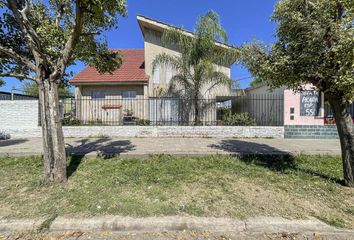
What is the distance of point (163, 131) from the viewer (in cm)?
1082

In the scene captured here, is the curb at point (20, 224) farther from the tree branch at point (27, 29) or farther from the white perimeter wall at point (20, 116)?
the white perimeter wall at point (20, 116)

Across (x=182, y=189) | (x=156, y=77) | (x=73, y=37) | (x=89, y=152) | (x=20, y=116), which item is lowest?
(x=182, y=189)

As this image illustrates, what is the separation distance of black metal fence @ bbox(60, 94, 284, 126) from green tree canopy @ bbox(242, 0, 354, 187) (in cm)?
619

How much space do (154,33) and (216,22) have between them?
19.8 feet

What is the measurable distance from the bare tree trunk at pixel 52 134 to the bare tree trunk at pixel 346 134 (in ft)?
18.3

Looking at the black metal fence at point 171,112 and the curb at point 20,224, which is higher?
the black metal fence at point 171,112

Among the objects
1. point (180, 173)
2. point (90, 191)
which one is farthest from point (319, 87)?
point (90, 191)

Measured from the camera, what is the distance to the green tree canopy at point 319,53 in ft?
13.4

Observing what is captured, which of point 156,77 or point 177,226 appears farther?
point 156,77

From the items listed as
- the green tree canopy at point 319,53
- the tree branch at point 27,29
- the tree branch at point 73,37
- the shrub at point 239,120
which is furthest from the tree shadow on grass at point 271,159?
the tree branch at point 27,29

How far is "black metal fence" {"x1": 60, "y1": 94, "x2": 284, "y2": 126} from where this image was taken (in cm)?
1109

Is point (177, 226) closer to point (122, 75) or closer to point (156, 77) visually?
point (156, 77)

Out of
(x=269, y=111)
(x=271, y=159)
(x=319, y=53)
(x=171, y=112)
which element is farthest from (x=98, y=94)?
(x=319, y=53)

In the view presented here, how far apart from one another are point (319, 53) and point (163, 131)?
749 centimetres
